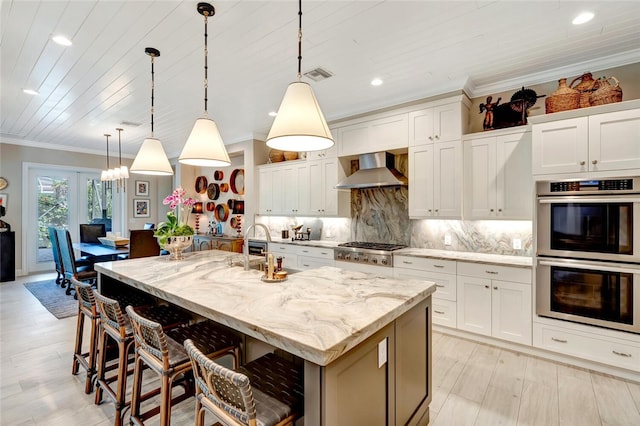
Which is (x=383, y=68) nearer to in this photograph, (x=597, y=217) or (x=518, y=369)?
(x=597, y=217)

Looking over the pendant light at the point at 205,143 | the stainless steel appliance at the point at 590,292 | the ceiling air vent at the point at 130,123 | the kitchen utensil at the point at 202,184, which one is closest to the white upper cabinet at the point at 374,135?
the stainless steel appliance at the point at 590,292

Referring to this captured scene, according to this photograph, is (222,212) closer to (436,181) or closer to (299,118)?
(436,181)

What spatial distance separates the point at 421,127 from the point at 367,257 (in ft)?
5.70

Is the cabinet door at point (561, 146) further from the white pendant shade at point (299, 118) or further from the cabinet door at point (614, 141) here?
the white pendant shade at point (299, 118)

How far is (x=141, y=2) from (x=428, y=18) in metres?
2.06

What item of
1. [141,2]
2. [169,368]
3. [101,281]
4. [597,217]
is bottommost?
[169,368]

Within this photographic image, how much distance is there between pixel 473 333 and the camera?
3.25m

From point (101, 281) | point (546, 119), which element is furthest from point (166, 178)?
point (546, 119)

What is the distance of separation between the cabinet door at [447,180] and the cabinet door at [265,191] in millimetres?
2959

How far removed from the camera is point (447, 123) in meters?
3.52

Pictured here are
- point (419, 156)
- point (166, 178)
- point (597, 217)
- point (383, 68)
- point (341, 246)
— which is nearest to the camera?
point (597, 217)

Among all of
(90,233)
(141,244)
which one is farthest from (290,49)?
(90,233)

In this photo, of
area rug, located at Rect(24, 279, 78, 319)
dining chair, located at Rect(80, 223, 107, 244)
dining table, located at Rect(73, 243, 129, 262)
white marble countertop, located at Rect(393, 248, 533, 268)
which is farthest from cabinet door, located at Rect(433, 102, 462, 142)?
dining chair, located at Rect(80, 223, 107, 244)

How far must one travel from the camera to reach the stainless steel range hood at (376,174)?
3.89 meters
